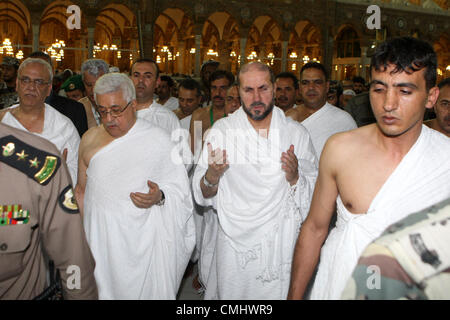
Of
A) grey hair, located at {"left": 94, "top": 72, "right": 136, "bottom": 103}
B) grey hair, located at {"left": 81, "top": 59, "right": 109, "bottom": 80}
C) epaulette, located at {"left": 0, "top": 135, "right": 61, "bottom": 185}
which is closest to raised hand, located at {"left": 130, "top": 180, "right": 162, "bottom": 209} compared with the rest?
grey hair, located at {"left": 94, "top": 72, "right": 136, "bottom": 103}

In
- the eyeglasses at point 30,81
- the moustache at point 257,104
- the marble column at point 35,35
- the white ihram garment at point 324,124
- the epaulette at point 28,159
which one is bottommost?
the epaulette at point 28,159

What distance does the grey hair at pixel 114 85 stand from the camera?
122 inches

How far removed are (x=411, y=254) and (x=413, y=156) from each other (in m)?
1.29

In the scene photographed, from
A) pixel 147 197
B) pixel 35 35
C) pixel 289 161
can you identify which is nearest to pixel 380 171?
pixel 289 161

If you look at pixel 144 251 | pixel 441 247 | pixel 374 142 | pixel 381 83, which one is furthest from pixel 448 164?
pixel 144 251

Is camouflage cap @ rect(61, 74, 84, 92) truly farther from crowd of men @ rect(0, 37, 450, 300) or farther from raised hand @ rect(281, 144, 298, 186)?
raised hand @ rect(281, 144, 298, 186)

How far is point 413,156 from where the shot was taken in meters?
2.02

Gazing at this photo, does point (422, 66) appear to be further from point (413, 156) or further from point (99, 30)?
point (99, 30)

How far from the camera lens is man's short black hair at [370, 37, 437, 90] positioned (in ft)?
6.43

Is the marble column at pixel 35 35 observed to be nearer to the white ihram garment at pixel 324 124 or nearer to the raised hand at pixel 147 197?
the white ihram garment at pixel 324 124

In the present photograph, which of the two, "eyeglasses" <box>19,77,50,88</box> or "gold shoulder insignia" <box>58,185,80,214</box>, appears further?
"eyeglasses" <box>19,77,50,88</box>

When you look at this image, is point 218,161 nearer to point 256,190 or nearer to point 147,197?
point 256,190

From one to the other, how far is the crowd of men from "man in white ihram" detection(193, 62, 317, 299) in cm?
1

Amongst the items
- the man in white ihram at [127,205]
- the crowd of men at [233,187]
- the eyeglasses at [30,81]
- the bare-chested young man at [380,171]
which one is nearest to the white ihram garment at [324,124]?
the crowd of men at [233,187]
